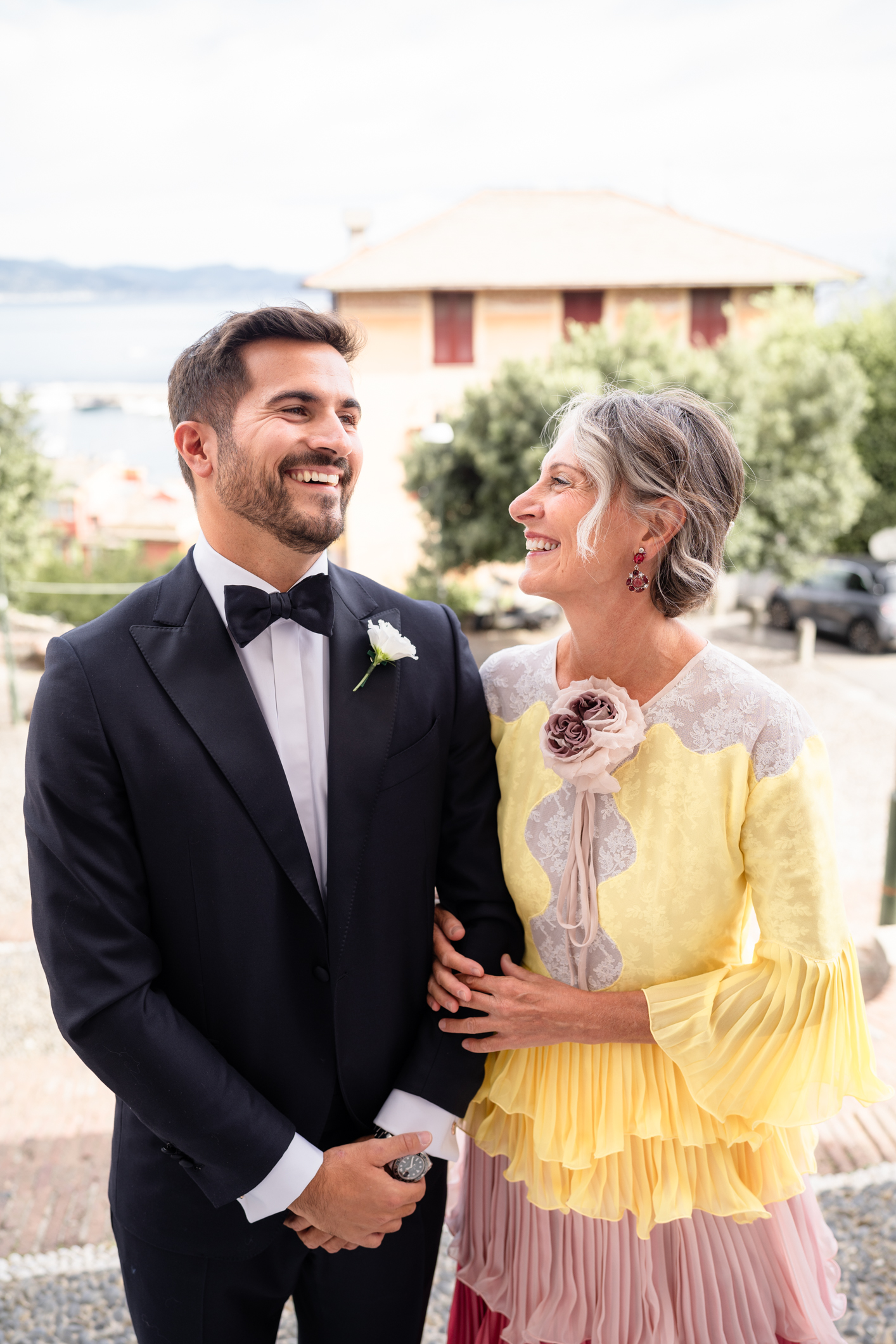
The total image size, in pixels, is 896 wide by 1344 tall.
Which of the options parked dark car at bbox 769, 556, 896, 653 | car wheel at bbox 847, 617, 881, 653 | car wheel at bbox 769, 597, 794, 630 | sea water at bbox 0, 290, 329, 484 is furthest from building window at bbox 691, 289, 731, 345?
sea water at bbox 0, 290, 329, 484

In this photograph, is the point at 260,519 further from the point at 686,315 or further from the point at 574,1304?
the point at 686,315

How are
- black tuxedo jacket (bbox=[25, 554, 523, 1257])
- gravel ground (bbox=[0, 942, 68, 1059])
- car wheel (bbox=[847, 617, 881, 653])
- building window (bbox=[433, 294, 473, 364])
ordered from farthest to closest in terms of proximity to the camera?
building window (bbox=[433, 294, 473, 364])
car wheel (bbox=[847, 617, 881, 653])
gravel ground (bbox=[0, 942, 68, 1059])
black tuxedo jacket (bbox=[25, 554, 523, 1257])

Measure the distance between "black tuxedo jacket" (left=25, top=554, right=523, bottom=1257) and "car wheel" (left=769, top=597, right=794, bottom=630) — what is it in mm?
17918

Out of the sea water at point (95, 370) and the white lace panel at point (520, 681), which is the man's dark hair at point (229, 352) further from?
the sea water at point (95, 370)

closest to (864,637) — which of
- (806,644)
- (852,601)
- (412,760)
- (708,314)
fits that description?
(852,601)

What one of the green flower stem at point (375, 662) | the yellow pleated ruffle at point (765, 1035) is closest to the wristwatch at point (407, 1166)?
the yellow pleated ruffle at point (765, 1035)

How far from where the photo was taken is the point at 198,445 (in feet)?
5.44

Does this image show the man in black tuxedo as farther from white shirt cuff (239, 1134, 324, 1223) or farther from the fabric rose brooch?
the fabric rose brooch

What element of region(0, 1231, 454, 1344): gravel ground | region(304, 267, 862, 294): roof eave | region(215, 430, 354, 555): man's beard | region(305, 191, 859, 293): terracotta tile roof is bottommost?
region(0, 1231, 454, 1344): gravel ground

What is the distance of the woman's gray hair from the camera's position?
168 centimetres

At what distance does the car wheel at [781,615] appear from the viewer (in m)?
18.4

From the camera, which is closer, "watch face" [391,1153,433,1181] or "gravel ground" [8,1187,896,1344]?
"watch face" [391,1153,433,1181]

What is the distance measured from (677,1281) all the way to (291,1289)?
2.32 feet

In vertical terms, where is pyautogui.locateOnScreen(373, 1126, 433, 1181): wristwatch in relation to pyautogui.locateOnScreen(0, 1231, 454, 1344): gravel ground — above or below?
above
